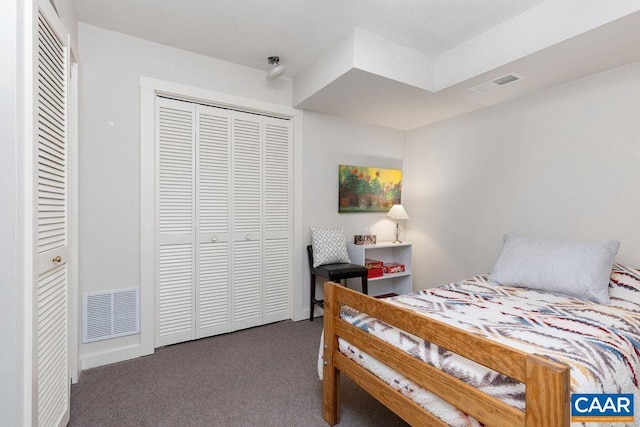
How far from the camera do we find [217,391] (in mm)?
1985

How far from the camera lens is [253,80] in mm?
3012

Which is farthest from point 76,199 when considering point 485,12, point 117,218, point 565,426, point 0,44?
point 485,12

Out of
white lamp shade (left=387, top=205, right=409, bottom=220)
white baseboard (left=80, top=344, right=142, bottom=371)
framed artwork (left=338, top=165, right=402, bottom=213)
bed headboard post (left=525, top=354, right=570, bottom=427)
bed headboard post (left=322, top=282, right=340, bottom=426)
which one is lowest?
white baseboard (left=80, top=344, right=142, bottom=371)

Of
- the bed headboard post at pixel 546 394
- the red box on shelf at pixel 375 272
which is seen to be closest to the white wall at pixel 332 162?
the red box on shelf at pixel 375 272

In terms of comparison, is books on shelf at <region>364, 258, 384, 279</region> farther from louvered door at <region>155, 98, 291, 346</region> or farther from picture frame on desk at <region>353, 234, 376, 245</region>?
louvered door at <region>155, 98, 291, 346</region>

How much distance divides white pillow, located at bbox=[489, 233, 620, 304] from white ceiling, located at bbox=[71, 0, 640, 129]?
131cm

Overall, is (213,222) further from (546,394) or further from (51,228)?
(546,394)

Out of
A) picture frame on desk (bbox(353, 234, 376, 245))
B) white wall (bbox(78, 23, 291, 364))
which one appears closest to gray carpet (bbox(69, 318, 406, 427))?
white wall (bbox(78, 23, 291, 364))

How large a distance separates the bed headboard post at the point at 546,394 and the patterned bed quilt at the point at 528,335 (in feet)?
0.39

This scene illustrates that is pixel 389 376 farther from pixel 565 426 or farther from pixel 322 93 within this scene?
pixel 322 93

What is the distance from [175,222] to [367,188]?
2.13 m

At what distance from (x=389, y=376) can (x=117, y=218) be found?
2.28m

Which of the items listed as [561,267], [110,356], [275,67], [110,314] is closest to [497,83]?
[561,267]

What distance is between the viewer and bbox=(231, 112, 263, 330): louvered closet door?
2959 millimetres
